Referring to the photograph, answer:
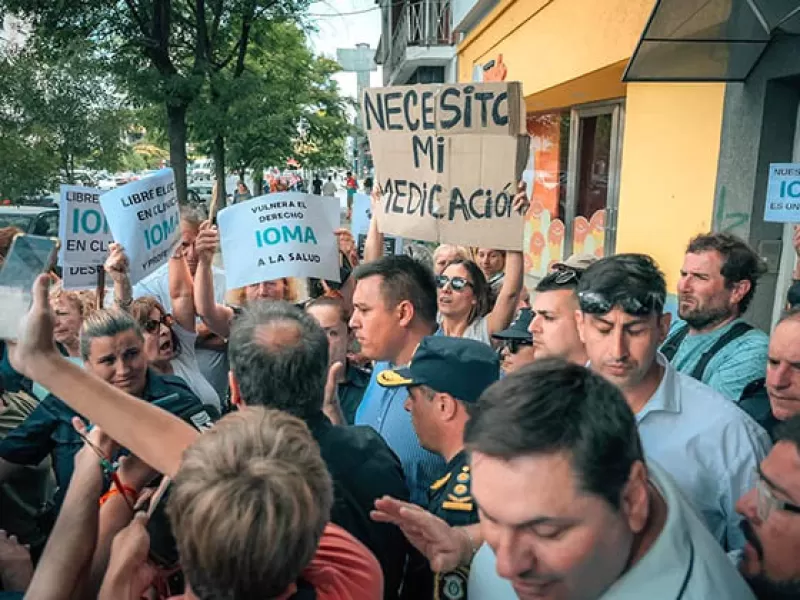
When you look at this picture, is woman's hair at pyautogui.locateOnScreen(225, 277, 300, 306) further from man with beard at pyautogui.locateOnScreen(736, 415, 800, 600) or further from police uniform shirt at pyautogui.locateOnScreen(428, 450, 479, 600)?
man with beard at pyautogui.locateOnScreen(736, 415, 800, 600)

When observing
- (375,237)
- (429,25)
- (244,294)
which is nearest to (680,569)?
(375,237)

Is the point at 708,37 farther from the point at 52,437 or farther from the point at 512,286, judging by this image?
the point at 52,437

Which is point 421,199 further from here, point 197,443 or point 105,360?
A: point 197,443

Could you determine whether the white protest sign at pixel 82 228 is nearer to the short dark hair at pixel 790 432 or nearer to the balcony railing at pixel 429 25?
the short dark hair at pixel 790 432

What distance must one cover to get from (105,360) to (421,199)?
6.82ft

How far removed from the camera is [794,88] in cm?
509

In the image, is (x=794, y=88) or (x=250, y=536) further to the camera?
(x=794, y=88)

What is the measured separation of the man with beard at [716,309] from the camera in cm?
301

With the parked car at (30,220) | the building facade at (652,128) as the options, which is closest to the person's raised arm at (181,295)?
the building facade at (652,128)

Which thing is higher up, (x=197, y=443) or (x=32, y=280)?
(x=32, y=280)

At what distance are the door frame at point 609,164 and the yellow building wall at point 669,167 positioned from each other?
1.10 m

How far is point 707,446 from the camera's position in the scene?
6.89 feet

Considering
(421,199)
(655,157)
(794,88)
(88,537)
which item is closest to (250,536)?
(88,537)

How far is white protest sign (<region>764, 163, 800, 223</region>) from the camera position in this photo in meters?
4.29
